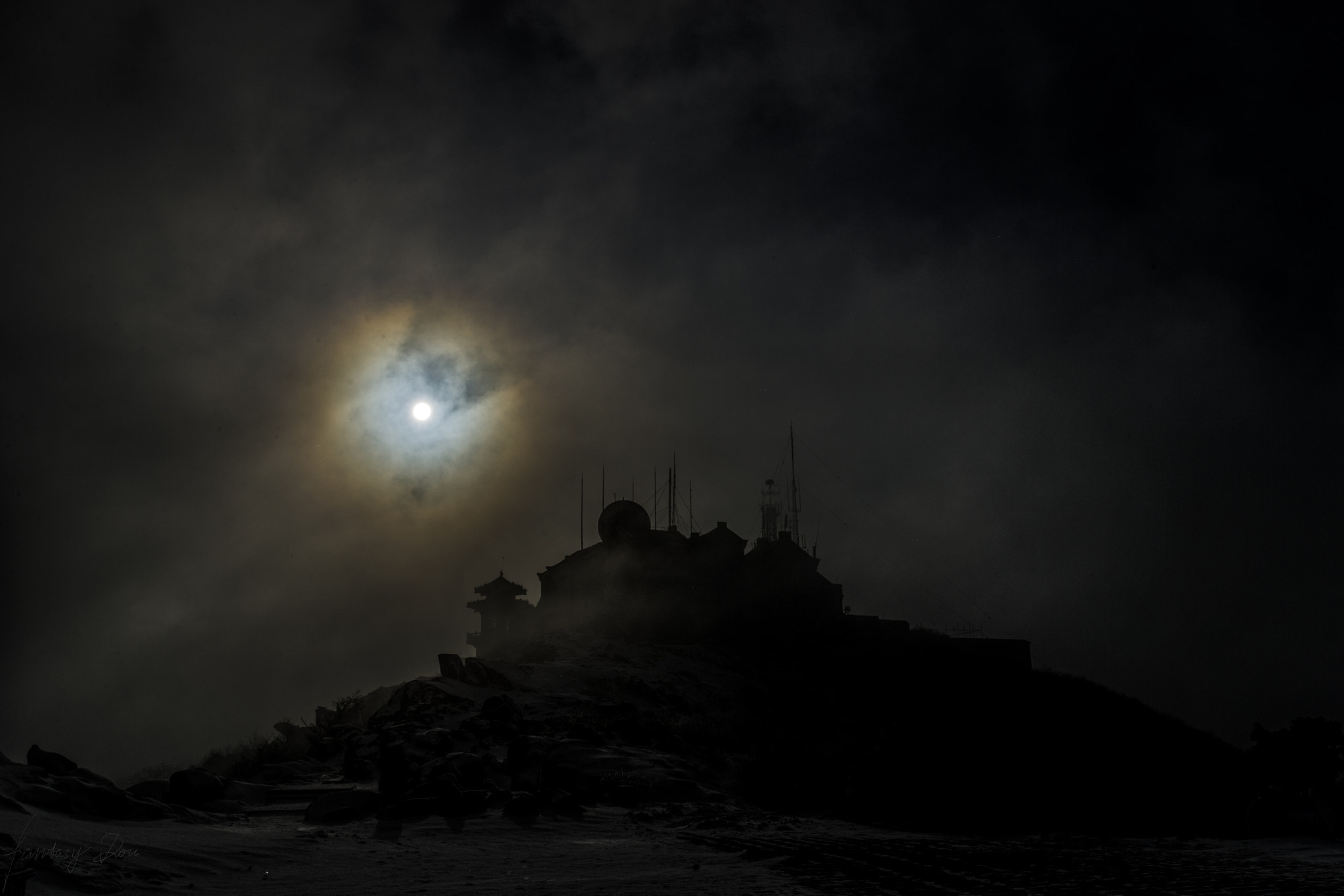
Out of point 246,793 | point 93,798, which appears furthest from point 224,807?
point 93,798

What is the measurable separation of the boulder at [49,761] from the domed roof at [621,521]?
42606 mm

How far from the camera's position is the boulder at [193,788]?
14438 mm

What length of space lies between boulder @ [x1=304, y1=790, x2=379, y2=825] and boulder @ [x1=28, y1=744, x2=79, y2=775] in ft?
11.0

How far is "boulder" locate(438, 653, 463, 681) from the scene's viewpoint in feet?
98.0

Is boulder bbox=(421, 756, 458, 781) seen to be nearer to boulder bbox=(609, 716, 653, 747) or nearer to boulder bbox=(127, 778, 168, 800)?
boulder bbox=(127, 778, 168, 800)

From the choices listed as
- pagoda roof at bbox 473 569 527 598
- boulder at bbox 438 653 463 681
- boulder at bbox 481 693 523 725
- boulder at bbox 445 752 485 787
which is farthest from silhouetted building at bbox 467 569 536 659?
boulder at bbox 445 752 485 787

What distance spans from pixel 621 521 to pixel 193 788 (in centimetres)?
4188

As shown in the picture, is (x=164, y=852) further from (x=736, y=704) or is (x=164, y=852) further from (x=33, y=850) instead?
(x=736, y=704)

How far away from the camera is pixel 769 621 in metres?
54.2

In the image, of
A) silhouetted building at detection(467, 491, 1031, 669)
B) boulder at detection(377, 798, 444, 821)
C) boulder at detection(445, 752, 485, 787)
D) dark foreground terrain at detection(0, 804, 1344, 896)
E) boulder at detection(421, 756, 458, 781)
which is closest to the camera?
dark foreground terrain at detection(0, 804, 1344, 896)

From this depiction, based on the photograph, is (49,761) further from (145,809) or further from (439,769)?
(439,769)

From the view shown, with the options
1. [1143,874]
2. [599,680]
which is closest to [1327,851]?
[1143,874]

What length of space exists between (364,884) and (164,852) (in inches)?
88.1

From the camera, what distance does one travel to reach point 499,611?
5962 centimetres
